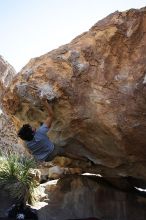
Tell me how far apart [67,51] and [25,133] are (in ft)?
6.54

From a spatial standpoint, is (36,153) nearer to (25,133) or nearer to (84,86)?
(25,133)

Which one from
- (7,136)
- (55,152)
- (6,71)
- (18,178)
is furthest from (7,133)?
(55,152)

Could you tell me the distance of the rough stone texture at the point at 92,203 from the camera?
9.83 meters

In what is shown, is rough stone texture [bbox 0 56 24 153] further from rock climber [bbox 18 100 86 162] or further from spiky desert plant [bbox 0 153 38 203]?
rock climber [bbox 18 100 86 162]

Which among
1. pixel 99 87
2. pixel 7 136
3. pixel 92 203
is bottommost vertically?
pixel 92 203

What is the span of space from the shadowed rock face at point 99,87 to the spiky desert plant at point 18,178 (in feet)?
12.8

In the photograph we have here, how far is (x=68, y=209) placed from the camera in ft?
33.1

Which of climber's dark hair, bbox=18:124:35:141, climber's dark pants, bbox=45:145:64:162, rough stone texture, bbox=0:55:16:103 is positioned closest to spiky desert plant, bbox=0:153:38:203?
climber's dark pants, bbox=45:145:64:162

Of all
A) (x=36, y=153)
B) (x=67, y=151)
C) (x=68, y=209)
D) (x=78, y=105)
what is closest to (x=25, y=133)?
(x=36, y=153)

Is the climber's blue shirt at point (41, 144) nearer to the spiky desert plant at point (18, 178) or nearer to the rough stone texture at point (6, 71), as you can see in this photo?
the spiky desert plant at point (18, 178)

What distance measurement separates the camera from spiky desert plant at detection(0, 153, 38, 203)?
1167 centimetres

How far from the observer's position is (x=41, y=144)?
7.29 m

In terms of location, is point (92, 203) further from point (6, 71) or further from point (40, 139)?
point (6, 71)

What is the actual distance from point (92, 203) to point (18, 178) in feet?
10.3
